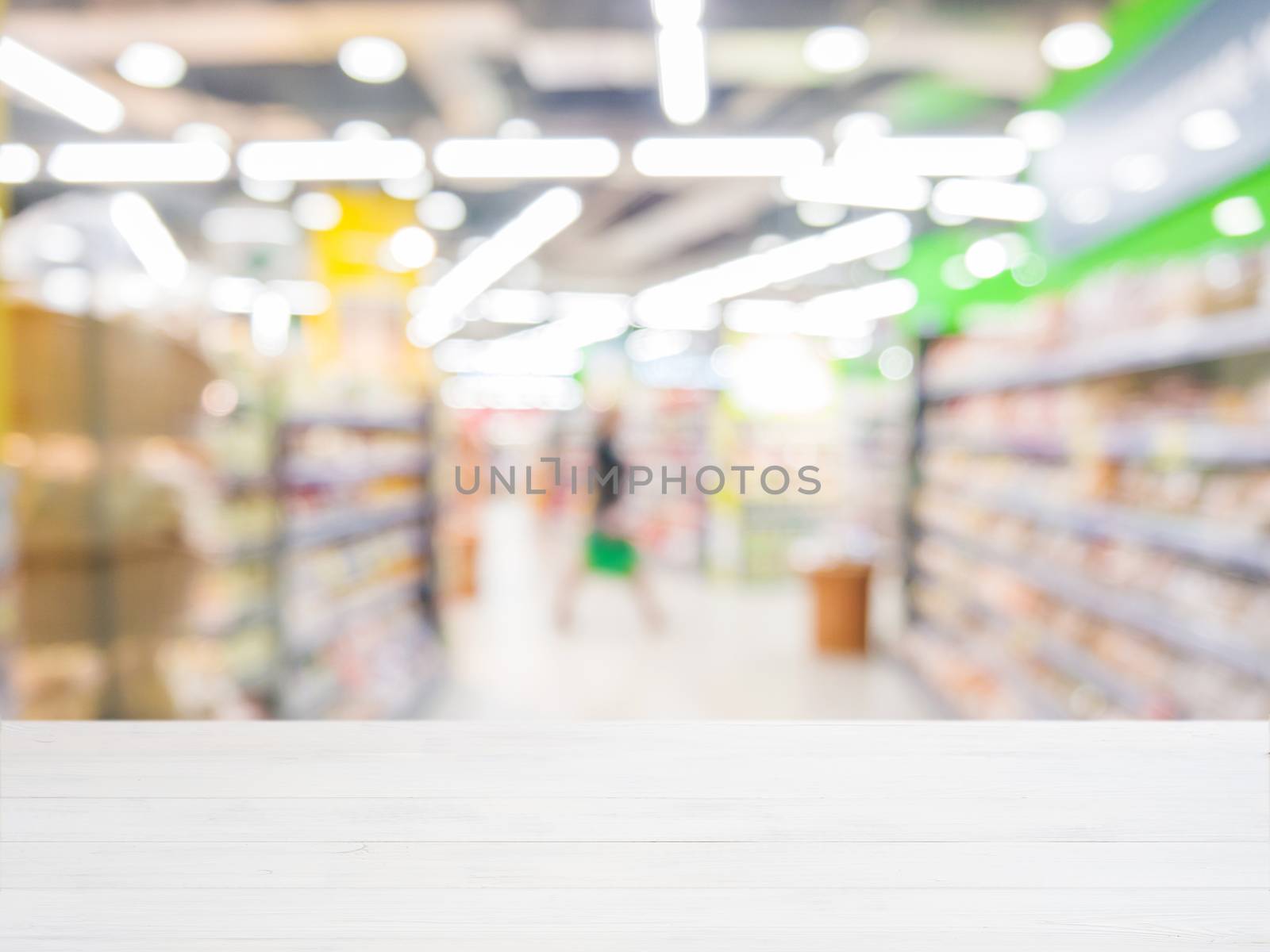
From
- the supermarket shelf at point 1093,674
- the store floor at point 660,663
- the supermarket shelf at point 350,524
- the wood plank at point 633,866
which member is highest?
the wood plank at point 633,866

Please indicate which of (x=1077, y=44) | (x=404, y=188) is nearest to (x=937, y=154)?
(x=1077, y=44)

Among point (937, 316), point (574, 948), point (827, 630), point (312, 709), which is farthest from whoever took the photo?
point (937, 316)

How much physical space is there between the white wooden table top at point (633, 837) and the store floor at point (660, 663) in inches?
136

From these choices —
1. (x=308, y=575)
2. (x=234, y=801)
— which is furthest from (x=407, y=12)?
(x=234, y=801)

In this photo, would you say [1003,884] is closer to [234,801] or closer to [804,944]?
[804,944]

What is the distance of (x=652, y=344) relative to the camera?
1945cm

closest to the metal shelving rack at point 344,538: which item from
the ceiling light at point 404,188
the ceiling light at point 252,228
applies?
the ceiling light at point 404,188

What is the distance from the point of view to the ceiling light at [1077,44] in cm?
495

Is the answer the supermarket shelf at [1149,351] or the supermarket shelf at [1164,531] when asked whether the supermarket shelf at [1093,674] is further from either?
the supermarket shelf at [1149,351]

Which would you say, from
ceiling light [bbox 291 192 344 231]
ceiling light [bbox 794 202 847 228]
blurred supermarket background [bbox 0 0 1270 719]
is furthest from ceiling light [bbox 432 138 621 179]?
ceiling light [bbox 794 202 847 228]

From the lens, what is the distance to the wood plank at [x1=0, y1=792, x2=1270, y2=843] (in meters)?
0.78

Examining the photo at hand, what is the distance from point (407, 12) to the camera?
600cm

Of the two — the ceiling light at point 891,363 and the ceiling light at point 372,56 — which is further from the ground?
the ceiling light at point 372,56

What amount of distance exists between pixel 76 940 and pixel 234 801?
20 centimetres
